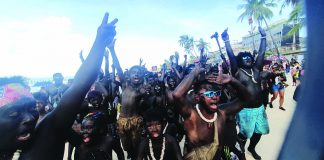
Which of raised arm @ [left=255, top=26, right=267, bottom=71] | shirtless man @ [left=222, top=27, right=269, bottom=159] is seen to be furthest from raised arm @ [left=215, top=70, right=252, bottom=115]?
raised arm @ [left=255, top=26, right=267, bottom=71]

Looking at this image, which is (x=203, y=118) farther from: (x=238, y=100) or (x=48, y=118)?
(x=48, y=118)

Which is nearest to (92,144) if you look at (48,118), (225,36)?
(48,118)

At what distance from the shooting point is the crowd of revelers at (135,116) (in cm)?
159

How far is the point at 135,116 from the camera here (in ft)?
18.8

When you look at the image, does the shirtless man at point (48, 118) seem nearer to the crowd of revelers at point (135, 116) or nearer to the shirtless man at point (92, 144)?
the crowd of revelers at point (135, 116)

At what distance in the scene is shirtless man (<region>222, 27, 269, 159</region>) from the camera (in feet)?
18.1

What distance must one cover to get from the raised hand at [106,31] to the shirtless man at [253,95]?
13.0ft

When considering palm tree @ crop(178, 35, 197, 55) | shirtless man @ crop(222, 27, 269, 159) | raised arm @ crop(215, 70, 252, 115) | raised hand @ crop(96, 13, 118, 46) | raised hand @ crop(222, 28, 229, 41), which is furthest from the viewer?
palm tree @ crop(178, 35, 197, 55)

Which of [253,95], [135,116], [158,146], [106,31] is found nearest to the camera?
[106,31]

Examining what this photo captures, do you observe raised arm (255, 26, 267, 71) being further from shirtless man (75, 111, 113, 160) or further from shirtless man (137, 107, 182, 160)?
shirtless man (75, 111, 113, 160)

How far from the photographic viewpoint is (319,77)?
0.62 meters

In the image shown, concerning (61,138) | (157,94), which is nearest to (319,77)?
(61,138)

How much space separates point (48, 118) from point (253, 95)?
14.6 ft

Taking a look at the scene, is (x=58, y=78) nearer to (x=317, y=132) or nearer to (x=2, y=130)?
(x=2, y=130)
